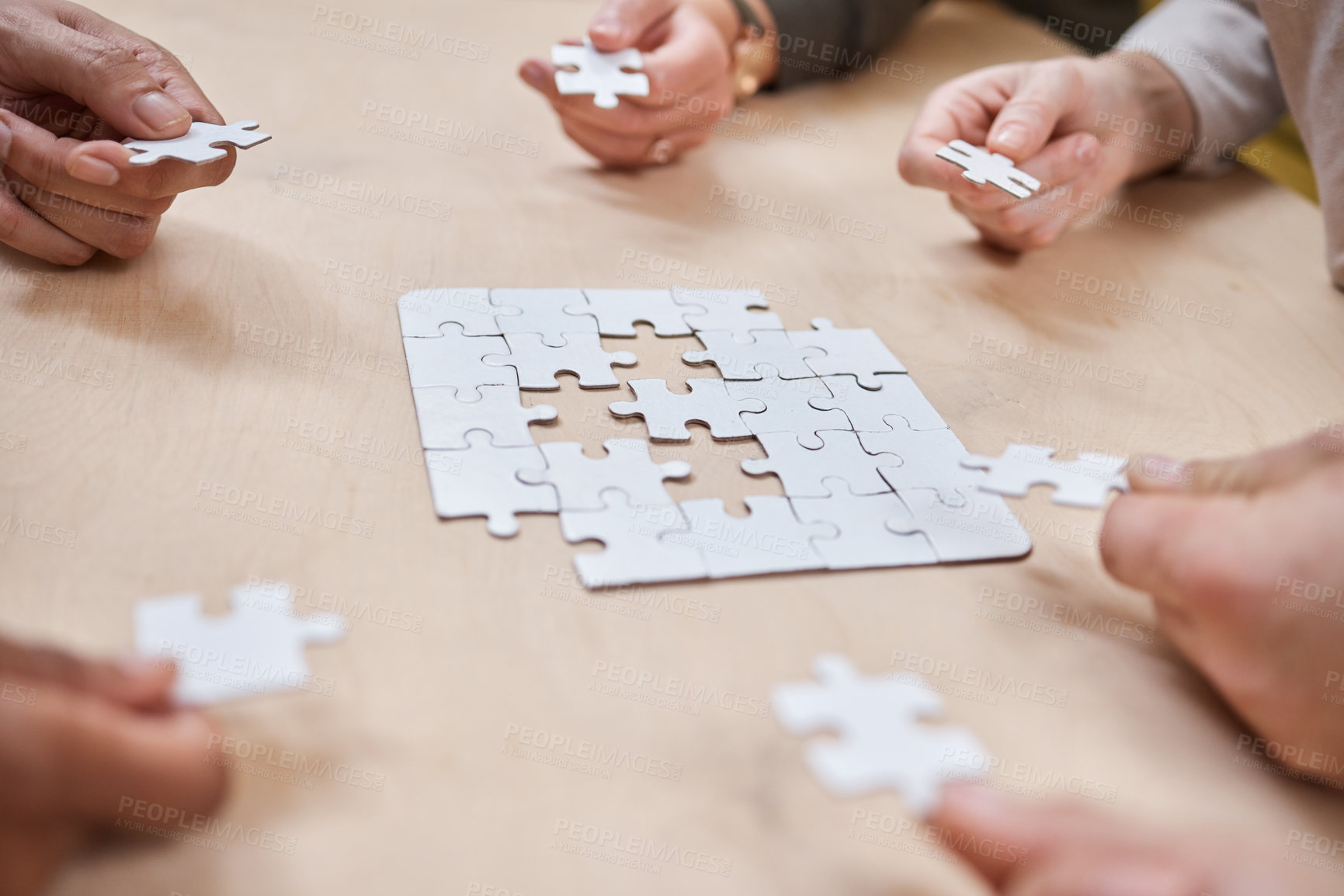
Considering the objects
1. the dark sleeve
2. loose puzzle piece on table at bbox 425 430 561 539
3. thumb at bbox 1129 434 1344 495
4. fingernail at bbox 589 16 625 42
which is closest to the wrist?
the dark sleeve

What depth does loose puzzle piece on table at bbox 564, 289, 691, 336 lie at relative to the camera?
45.4 inches

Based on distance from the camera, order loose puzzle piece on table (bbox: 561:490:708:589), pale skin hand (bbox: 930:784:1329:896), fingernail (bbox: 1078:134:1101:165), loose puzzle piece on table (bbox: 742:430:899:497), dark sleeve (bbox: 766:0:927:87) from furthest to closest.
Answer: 1. dark sleeve (bbox: 766:0:927:87)
2. fingernail (bbox: 1078:134:1101:165)
3. loose puzzle piece on table (bbox: 742:430:899:497)
4. loose puzzle piece on table (bbox: 561:490:708:589)
5. pale skin hand (bbox: 930:784:1329:896)

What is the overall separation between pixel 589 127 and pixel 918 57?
2.92 ft

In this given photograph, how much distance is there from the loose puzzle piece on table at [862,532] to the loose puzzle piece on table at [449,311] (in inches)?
16.2

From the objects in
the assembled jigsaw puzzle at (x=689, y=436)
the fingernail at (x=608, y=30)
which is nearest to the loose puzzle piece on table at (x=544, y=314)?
the assembled jigsaw puzzle at (x=689, y=436)

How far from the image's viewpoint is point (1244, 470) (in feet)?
2.56

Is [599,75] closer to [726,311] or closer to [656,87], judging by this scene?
[656,87]

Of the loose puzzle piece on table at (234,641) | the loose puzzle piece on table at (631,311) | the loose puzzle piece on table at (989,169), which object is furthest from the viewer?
the loose puzzle piece on table at (989,169)

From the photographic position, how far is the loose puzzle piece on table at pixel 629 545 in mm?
820

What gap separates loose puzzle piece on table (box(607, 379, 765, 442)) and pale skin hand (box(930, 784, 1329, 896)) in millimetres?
457

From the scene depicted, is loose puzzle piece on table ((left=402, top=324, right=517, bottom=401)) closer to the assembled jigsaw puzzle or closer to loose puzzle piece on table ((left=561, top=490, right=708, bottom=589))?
the assembled jigsaw puzzle

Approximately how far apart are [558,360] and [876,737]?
1.84ft

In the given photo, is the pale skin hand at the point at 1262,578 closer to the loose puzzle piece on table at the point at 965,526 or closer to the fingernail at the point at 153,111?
the loose puzzle piece on table at the point at 965,526

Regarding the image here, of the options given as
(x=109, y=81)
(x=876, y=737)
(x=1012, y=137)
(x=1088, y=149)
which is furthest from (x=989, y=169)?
(x=109, y=81)
